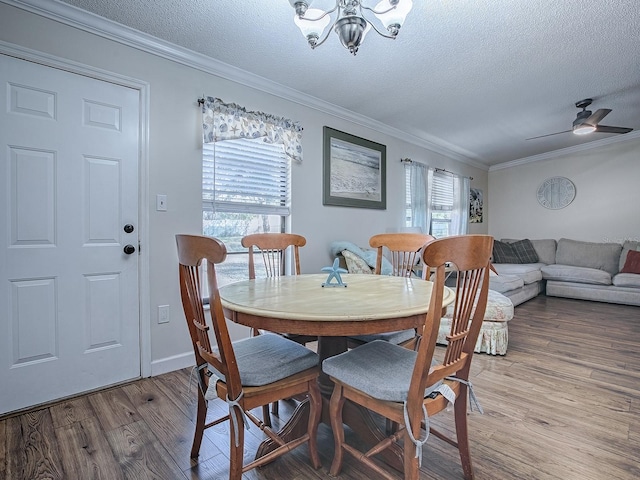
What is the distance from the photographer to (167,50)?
2295mm

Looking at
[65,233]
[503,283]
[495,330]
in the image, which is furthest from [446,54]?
[65,233]

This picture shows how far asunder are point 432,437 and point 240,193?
2188mm

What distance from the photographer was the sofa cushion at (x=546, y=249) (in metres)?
5.58

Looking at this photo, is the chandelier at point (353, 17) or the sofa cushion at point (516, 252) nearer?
the chandelier at point (353, 17)

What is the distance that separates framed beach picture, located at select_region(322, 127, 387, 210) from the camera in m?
3.45

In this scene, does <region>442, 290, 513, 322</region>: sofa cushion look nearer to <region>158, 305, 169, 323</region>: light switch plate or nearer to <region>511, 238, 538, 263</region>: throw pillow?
<region>158, 305, 169, 323</region>: light switch plate

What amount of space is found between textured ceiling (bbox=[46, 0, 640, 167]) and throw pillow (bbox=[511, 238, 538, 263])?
2421 mm

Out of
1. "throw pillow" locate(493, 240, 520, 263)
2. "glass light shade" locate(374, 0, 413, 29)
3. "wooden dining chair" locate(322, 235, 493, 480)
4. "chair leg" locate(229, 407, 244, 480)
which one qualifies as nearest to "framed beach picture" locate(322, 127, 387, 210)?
"glass light shade" locate(374, 0, 413, 29)

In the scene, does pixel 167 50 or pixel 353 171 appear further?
pixel 353 171

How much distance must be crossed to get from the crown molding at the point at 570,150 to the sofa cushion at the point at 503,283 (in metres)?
2.96

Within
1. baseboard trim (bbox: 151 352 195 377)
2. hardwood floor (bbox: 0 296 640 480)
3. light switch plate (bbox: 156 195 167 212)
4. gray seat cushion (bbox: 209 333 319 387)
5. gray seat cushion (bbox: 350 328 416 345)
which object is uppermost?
light switch plate (bbox: 156 195 167 212)

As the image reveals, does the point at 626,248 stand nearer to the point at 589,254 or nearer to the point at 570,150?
the point at 589,254

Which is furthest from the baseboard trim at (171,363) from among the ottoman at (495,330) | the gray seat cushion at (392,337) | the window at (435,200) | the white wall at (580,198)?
the white wall at (580,198)

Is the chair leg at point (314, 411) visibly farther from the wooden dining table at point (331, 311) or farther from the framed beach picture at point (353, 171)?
the framed beach picture at point (353, 171)
